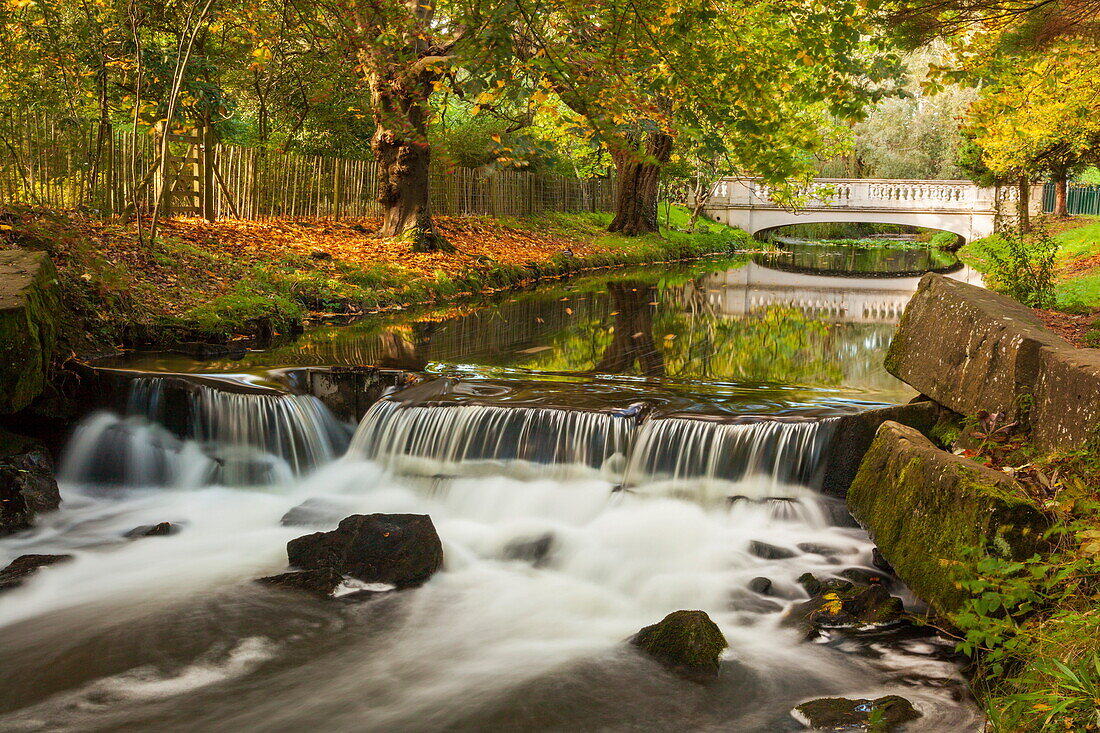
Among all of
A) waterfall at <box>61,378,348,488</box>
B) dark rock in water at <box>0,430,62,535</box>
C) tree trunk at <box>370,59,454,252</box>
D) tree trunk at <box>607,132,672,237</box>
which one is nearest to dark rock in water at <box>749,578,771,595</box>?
waterfall at <box>61,378,348,488</box>

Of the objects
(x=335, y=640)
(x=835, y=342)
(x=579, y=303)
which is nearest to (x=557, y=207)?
(x=579, y=303)

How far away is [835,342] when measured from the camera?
1326 cm

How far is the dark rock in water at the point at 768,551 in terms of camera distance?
632 cm

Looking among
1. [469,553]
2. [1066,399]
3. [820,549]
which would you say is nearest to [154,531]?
[469,553]

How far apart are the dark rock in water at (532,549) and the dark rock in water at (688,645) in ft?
5.37

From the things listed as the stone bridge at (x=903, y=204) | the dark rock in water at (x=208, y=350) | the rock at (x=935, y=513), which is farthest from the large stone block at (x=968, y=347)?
the stone bridge at (x=903, y=204)

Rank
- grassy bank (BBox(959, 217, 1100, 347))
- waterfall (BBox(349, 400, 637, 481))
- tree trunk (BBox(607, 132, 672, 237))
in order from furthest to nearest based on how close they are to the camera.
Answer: tree trunk (BBox(607, 132, 672, 237)), grassy bank (BBox(959, 217, 1100, 347)), waterfall (BBox(349, 400, 637, 481))

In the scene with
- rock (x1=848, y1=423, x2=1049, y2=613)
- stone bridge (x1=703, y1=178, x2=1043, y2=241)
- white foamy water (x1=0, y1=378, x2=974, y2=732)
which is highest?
stone bridge (x1=703, y1=178, x2=1043, y2=241)

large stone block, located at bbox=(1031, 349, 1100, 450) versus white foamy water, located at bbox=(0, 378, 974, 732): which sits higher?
large stone block, located at bbox=(1031, 349, 1100, 450)

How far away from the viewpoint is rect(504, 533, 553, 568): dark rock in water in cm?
672

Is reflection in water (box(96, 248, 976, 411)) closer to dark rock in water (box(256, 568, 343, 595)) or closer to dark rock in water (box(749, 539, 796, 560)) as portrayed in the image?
dark rock in water (box(749, 539, 796, 560))

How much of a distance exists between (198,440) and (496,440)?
2.66 m

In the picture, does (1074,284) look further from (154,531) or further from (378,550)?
(154,531)

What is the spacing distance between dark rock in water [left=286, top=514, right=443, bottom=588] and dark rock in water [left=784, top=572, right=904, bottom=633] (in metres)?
2.32
